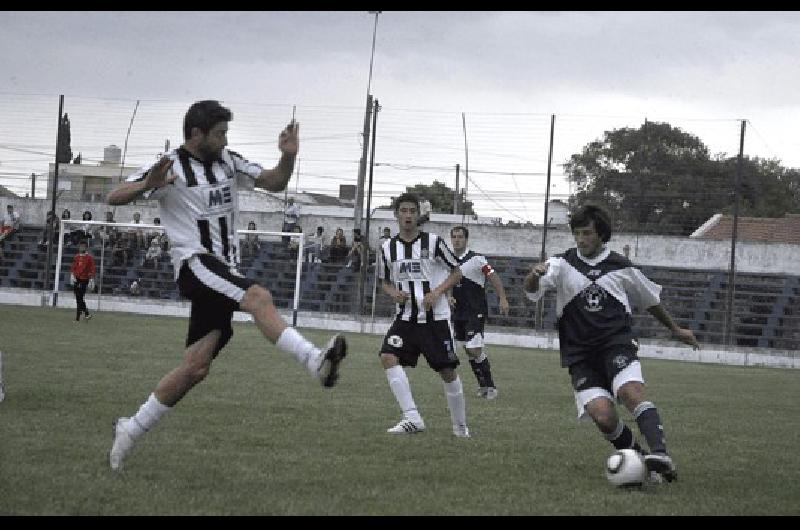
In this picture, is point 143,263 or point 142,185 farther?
point 143,263

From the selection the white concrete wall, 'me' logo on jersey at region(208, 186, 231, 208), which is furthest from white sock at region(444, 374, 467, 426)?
the white concrete wall

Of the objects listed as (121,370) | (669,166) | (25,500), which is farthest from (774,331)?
(25,500)

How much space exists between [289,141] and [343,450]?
8.00 feet

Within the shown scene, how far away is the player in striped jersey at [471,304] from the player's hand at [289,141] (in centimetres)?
761

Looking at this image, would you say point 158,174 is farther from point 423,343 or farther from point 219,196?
point 423,343

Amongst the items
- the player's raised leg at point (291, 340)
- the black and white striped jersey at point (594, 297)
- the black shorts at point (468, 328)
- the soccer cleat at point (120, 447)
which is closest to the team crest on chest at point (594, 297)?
the black and white striped jersey at point (594, 297)

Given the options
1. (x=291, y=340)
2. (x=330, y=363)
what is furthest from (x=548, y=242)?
(x=330, y=363)

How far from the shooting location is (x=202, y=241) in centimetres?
705

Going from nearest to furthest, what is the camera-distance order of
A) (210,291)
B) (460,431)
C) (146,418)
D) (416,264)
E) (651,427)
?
(210,291)
(146,418)
(651,427)
(460,431)
(416,264)

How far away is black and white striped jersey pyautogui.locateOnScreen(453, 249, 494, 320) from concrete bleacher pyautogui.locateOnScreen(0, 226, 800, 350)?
14.6 m

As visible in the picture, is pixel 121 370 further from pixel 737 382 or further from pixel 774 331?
pixel 774 331

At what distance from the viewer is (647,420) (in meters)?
7.71

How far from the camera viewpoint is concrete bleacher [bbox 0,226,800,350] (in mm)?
30203

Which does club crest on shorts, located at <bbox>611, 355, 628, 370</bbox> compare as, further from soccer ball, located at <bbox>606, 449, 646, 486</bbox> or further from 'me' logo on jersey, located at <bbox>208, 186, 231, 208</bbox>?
'me' logo on jersey, located at <bbox>208, 186, 231, 208</bbox>
